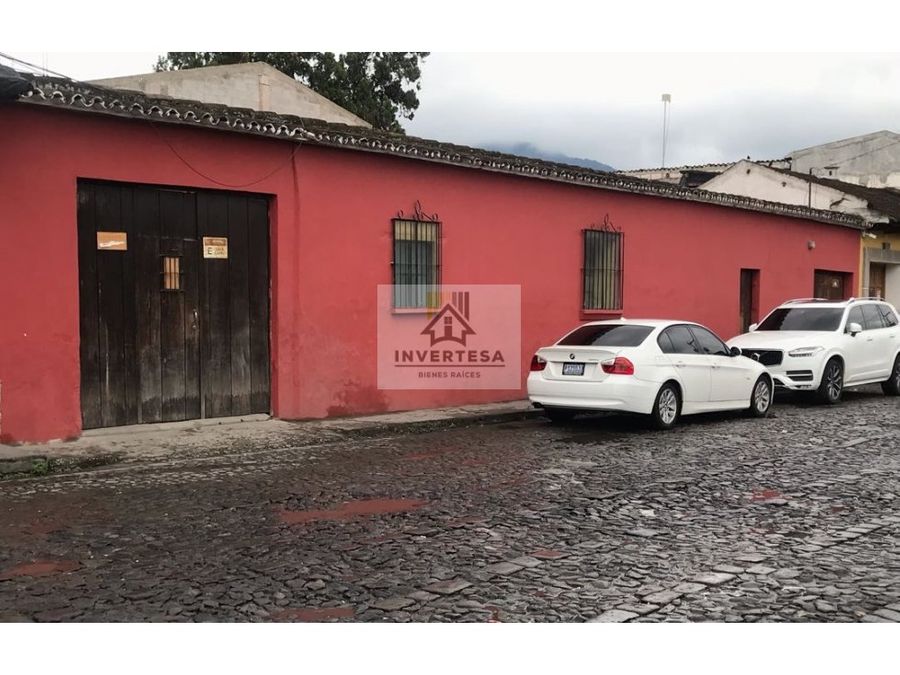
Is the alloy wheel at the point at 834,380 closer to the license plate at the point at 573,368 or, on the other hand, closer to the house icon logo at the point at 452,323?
the license plate at the point at 573,368

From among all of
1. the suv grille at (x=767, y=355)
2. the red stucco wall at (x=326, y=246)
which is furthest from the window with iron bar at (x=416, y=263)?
the suv grille at (x=767, y=355)

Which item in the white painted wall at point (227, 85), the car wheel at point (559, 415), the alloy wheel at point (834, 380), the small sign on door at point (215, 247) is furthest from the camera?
the white painted wall at point (227, 85)

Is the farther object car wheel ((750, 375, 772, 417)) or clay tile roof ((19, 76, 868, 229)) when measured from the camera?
car wheel ((750, 375, 772, 417))

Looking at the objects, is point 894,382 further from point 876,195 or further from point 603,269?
point 876,195

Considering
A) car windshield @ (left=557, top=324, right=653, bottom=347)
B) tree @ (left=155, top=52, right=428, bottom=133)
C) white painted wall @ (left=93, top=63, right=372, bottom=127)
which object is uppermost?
tree @ (left=155, top=52, right=428, bottom=133)

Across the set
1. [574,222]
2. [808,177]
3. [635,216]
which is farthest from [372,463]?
[808,177]

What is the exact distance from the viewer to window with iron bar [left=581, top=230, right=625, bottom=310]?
50.5 feet

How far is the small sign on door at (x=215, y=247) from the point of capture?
10.4 meters

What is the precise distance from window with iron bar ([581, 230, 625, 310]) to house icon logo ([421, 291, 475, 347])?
2.92m

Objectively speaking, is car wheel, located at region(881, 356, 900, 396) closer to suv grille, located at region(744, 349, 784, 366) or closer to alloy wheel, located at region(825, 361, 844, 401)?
alloy wheel, located at region(825, 361, 844, 401)

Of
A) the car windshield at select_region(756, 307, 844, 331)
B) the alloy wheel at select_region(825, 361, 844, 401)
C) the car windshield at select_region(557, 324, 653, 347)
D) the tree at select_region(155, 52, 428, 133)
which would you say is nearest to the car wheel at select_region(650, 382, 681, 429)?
the car windshield at select_region(557, 324, 653, 347)

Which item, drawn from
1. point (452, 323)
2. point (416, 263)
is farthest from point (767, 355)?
point (416, 263)

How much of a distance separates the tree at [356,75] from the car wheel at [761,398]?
2276 cm

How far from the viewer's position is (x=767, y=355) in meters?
14.1
